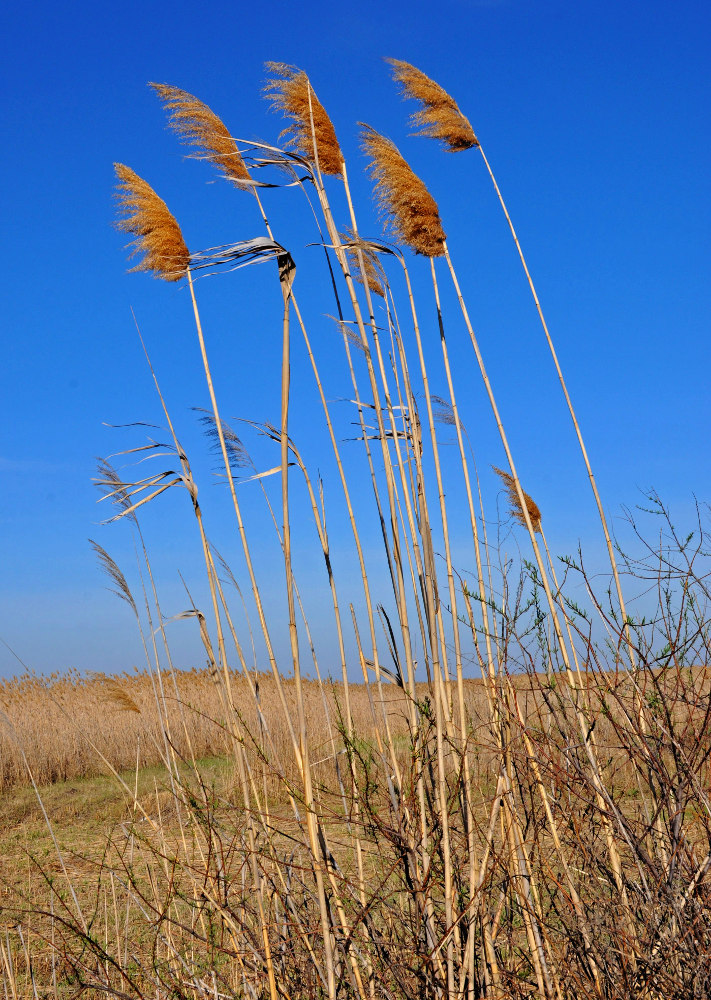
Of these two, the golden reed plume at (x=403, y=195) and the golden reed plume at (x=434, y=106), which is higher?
the golden reed plume at (x=434, y=106)

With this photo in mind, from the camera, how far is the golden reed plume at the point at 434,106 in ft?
7.98

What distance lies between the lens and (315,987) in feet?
6.11

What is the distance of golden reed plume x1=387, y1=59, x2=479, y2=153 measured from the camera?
7.98ft

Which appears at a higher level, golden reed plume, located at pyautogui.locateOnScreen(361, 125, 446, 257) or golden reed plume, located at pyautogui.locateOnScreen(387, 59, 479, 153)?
golden reed plume, located at pyautogui.locateOnScreen(387, 59, 479, 153)

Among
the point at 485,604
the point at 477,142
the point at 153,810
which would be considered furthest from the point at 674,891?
the point at 153,810

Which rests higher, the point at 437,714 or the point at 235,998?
the point at 437,714

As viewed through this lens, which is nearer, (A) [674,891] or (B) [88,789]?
(A) [674,891]

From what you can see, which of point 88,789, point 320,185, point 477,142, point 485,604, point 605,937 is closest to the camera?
point 320,185

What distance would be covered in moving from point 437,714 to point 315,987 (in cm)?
86

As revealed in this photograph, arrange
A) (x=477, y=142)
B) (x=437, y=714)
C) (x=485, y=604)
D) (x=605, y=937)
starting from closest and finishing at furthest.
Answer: (x=437, y=714) < (x=605, y=937) < (x=485, y=604) < (x=477, y=142)

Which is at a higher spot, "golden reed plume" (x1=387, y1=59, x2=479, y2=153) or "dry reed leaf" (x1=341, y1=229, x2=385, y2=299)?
"golden reed plume" (x1=387, y1=59, x2=479, y2=153)

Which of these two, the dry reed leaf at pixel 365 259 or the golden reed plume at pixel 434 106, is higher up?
the golden reed plume at pixel 434 106

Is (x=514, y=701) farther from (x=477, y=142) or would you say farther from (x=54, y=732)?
(x=54, y=732)

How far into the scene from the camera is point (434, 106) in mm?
2461
